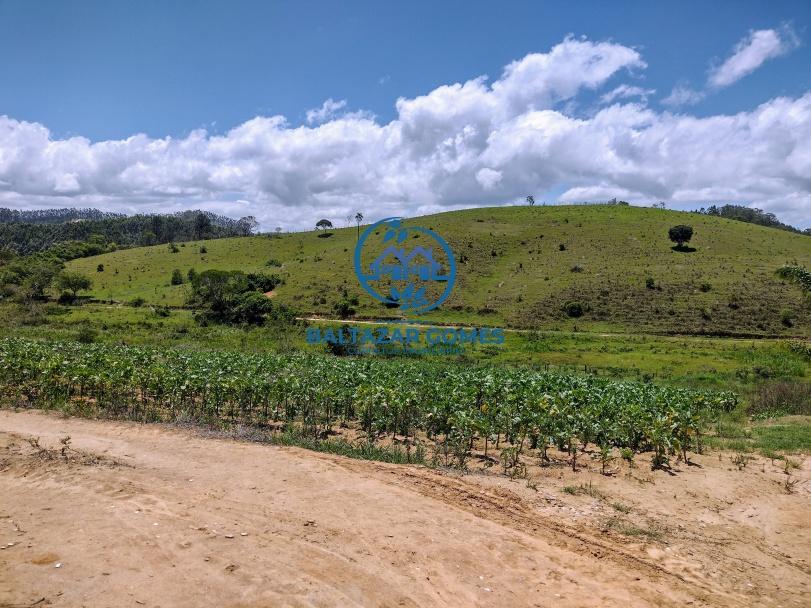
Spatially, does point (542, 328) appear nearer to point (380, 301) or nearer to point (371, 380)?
point (380, 301)

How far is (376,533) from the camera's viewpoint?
839 centimetres

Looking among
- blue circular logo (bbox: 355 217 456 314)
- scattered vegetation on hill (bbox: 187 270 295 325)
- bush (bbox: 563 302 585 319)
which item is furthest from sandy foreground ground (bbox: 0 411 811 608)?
blue circular logo (bbox: 355 217 456 314)

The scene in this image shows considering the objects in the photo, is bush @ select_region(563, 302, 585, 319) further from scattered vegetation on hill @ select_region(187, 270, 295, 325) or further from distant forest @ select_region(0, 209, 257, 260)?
distant forest @ select_region(0, 209, 257, 260)

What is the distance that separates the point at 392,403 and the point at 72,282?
6254 cm

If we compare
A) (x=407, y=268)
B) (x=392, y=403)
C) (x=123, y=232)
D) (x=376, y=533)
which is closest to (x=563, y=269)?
(x=407, y=268)

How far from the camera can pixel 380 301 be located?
189 feet

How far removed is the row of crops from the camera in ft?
44.7

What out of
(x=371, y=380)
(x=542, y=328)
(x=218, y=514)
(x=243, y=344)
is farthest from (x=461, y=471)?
(x=542, y=328)

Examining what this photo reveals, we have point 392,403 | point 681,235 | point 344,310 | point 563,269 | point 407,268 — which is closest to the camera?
point 392,403

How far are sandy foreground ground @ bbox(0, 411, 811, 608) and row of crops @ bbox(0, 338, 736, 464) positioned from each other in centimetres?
158

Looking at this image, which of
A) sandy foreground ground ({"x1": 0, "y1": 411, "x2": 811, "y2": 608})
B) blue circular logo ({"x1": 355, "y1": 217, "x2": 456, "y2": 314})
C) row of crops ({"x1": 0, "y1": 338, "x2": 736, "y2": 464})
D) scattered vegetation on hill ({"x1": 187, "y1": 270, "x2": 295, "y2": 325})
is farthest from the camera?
blue circular logo ({"x1": 355, "y1": 217, "x2": 456, "y2": 314})

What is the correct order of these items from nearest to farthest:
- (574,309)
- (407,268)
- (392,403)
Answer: (392,403) → (574,309) → (407,268)

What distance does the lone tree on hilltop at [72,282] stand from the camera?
62.6 metres

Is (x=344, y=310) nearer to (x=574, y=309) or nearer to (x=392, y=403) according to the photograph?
(x=574, y=309)
